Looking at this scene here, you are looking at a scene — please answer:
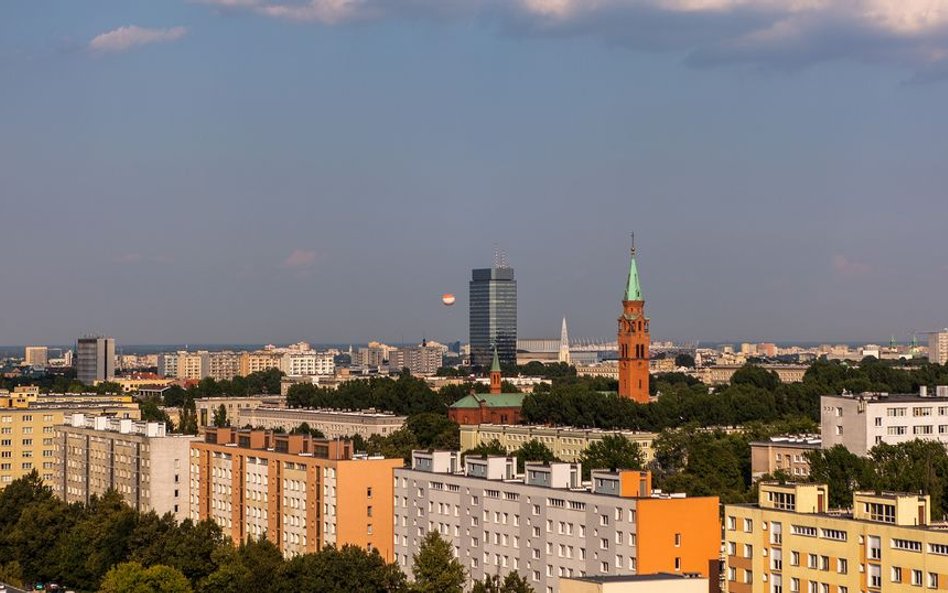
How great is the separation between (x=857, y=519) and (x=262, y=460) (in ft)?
106

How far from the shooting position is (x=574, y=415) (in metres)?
134

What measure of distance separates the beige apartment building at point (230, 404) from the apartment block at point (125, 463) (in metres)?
60.5

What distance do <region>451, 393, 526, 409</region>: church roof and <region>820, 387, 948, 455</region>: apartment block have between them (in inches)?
2317

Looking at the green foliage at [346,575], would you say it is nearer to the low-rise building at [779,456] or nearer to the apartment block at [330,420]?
the low-rise building at [779,456]

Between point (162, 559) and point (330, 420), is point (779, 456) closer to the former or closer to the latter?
point (162, 559)

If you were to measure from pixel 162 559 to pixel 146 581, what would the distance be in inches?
245

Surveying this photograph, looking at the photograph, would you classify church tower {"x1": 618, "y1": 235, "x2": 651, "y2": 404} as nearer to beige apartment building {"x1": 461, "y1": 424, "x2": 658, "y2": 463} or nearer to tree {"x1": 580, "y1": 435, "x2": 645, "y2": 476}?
beige apartment building {"x1": 461, "y1": 424, "x2": 658, "y2": 463}

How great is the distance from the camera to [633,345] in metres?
143

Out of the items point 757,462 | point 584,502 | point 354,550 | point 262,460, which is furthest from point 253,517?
point 757,462

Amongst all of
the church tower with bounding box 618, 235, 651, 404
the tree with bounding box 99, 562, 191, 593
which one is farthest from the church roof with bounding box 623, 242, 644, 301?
the tree with bounding box 99, 562, 191, 593

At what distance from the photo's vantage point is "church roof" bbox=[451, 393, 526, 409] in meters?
146

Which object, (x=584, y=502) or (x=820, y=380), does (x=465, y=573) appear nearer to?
(x=584, y=502)

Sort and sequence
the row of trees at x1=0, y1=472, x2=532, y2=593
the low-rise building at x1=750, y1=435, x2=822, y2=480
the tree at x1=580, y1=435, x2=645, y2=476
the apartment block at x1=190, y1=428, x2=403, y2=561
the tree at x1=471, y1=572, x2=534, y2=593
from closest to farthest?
the tree at x1=471, y1=572, x2=534, y2=593 → the row of trees at x1=0, y1=472, x2=532, y2=593 → the apartment block at x1=190, y1=428, x2=403, y2=561 → the tree at x1=580, y1=435, x2=645, y2=476 → the low-rise building at x1=750, y1=435, x2=822, y2=480

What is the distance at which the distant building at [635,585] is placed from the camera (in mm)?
42281
